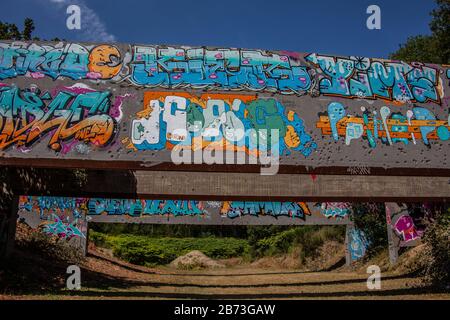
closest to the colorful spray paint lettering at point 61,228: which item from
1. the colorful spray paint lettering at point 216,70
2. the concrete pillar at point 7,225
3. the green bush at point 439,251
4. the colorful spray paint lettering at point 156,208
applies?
the colorful spray paint lettering at point 156,208

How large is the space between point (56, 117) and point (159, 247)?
29.1m

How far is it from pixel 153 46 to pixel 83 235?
54.9 ft

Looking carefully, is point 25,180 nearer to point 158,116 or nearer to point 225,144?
point 158,116

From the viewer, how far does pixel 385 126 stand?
34.6ft

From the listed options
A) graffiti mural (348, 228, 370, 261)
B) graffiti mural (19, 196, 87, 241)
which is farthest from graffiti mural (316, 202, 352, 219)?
graffiti mural (19, 196, 87, 241)

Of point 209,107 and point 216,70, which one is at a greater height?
point 216,70

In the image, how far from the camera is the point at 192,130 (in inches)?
398

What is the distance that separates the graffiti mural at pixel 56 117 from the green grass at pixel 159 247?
2525cm

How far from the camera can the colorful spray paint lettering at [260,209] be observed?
2325 cm

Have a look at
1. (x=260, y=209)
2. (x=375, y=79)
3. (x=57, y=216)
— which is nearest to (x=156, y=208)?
(x=260, y=209)

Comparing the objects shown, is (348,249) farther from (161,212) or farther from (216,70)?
(216,70)

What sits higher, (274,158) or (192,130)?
(192,130)

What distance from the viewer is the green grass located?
34.4m
